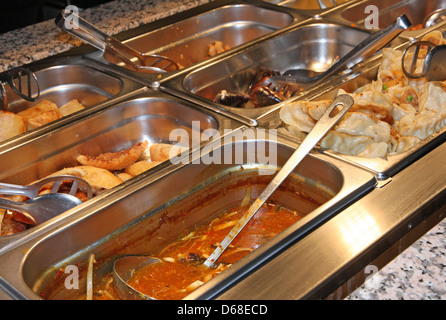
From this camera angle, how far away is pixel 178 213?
1466 mm

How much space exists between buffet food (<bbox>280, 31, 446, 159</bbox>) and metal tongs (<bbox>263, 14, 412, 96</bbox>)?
21 cm

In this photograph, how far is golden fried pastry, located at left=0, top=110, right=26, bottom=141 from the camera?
67.6 inches

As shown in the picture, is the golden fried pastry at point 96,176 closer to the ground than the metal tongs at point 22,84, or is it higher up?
closer to the ground

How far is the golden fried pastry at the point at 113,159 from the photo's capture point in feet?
5.64

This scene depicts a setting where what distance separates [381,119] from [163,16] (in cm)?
121

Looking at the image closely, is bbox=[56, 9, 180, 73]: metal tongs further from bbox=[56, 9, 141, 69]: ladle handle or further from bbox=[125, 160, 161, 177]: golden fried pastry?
bbox=[125, 160, 161, 177]: golden fried pastry

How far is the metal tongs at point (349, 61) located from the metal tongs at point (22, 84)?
840 mm

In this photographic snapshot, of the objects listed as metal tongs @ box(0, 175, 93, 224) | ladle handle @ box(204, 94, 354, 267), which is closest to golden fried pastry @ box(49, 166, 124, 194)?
metal tongs @ box(0, 175, 93, 224)

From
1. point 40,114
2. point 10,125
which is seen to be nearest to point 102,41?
→ point 40,114

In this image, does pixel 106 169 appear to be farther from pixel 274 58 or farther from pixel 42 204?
pixel 274 58

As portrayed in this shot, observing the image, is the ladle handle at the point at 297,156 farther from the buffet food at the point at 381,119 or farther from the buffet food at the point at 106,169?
the buffet food at the point at 106,169

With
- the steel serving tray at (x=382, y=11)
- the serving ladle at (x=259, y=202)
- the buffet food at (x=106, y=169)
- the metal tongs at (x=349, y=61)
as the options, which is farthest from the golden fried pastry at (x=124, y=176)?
the steel serving tray at (x=382, y=11)
